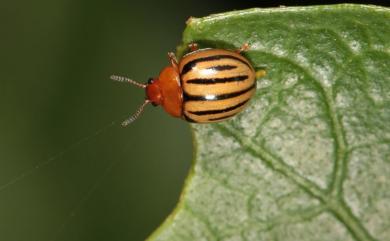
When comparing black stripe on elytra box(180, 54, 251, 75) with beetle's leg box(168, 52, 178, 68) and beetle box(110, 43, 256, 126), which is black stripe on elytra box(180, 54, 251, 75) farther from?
beetle's leg box(168, 52, 178, 68)

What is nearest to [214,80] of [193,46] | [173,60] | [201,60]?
[201,60]

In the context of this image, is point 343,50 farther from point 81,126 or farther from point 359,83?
point 81,126

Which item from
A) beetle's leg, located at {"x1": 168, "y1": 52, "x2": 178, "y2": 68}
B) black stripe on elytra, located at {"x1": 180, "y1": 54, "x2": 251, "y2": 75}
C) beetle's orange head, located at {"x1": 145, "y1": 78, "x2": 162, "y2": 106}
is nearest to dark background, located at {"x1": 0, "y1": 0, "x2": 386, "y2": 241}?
beetle's orange head, located at {"x1": 145, "y1": 78, "x2": 162, "y2": 106}

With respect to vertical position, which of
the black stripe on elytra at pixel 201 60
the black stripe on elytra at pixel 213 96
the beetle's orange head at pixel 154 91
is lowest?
the beetle's orange head at pixel 154 91

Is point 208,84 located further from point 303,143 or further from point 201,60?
point 303,143

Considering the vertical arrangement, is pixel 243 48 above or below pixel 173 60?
above

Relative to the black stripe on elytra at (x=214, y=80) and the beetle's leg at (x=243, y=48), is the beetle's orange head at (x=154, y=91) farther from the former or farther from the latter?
the beetle's leg at (x=243, y=48)

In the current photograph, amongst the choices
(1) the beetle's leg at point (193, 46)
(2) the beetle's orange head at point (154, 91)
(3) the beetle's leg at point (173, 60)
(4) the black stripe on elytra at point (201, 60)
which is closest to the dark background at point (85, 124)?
(2) the beetle's orange head at point (154, 91)
